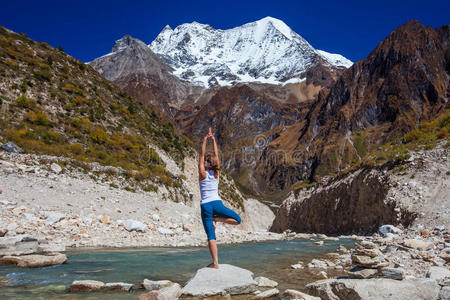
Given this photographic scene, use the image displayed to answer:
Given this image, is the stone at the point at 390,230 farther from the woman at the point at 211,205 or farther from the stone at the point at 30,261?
the stone at the point at 30,261

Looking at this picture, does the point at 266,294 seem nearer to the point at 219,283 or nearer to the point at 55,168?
the point at 219,283

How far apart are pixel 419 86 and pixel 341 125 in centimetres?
3503

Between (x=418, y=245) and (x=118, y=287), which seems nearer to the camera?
(x=118, y=287)

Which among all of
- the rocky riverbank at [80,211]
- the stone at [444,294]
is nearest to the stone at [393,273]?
the stone at [444,294]

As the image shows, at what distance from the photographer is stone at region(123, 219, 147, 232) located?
52.9 feet

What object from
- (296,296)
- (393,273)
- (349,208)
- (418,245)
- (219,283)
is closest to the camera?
(296,296)

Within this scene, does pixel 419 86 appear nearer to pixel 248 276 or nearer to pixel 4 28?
pixel 4 28

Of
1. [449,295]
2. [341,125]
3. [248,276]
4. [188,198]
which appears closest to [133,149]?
[188,198]

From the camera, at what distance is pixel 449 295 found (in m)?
4.65

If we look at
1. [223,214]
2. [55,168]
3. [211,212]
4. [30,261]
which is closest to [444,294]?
[223,214]

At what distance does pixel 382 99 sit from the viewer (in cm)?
13925

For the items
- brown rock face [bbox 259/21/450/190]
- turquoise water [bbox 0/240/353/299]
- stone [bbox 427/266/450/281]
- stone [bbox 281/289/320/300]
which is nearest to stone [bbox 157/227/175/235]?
turquoise water [bbox 0/240/353/299]

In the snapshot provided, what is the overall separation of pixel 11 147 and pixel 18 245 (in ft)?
43.9

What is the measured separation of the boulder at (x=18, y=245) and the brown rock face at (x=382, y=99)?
125486 millimetres
